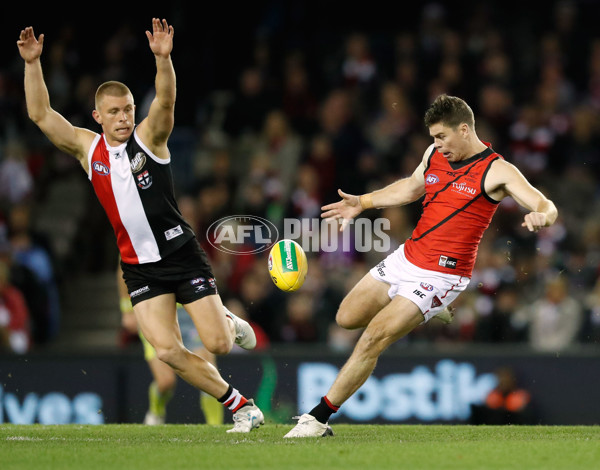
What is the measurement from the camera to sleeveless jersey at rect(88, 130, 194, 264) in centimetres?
815

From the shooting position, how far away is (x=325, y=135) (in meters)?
14.9

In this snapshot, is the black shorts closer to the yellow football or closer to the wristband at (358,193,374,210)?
the yellow football

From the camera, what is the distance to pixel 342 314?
28.4 feet

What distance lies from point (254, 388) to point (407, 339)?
2.01 m

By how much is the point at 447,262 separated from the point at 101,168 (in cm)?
275

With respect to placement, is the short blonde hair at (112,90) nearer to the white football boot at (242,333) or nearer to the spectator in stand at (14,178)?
the white football boot at (242,333)

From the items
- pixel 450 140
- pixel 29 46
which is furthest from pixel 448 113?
pixel 29 46

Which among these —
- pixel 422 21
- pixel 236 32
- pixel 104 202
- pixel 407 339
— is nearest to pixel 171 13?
pixel 236 32

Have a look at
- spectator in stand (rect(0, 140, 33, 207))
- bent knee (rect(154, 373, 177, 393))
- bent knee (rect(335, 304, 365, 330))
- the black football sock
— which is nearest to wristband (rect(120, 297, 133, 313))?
bent knee (rect(154, 373, 177, 393))

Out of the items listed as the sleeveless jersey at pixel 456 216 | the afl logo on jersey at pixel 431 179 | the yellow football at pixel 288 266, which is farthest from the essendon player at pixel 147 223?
the afl logo on jersey at pixel 431 179

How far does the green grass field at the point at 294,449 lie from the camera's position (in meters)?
6.68

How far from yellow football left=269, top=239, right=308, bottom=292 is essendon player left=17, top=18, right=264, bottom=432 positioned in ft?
3.56

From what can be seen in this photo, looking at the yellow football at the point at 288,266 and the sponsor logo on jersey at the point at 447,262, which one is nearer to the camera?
the sponsor logo on jersey at the point at 447,262

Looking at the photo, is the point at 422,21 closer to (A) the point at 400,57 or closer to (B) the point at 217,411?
(A) the point at 400,57
